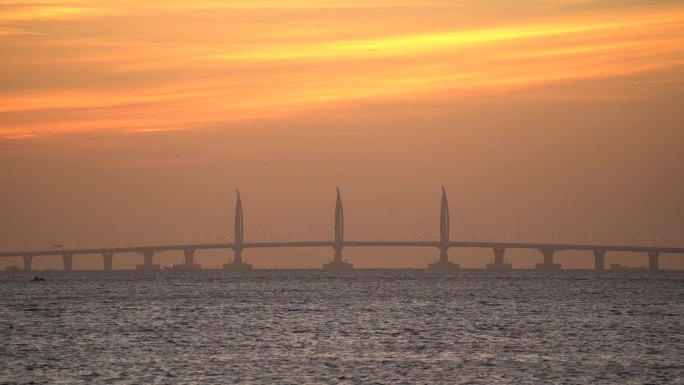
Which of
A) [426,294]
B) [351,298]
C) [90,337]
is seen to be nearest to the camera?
[90,337]

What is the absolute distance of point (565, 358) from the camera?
5984 centimetres

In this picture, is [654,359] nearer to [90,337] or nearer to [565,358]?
[565,358]

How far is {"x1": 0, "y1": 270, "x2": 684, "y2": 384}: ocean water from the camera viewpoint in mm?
52969

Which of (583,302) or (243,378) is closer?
(243,378)

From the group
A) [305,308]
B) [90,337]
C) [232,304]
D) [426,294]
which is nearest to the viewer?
[90,337]

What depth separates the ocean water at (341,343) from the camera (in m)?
53.0

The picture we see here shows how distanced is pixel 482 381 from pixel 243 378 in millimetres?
9154

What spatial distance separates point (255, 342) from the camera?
6869 centimetres

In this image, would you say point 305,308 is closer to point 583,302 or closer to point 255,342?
point 583,302

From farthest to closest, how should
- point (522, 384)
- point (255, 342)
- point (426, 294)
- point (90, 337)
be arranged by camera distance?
point (426, 294) → point (90, 337) → point (255, 342) → point (522, 384)

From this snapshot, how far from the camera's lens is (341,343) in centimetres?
6762

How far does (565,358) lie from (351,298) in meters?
72.2

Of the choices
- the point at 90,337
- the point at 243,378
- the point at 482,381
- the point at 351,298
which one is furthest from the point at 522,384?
the point at 351,298

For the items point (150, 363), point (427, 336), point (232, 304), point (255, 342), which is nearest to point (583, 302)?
point (232, 304)
